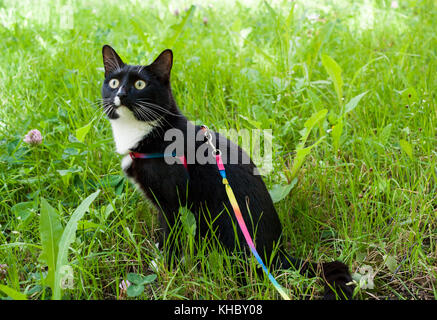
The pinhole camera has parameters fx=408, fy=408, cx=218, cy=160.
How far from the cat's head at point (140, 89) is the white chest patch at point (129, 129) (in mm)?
21

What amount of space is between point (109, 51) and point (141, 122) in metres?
0.45

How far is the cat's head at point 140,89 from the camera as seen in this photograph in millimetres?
1956

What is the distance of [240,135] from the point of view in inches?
103

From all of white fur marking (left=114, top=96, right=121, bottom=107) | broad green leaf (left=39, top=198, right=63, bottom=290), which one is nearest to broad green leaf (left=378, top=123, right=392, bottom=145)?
white fur marking (left=114, top=96, right=121, bottom=107)

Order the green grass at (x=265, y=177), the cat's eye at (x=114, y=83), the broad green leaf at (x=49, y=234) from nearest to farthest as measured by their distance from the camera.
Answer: the broad green leaf at (x=49, y=234), the green grass at (x=265, y=177), the cat's eye at (x=114, y=83)

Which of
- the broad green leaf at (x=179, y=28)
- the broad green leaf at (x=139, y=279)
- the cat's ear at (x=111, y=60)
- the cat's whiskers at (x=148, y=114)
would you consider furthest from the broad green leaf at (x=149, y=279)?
the broad green leaf at (x=179, y=28)

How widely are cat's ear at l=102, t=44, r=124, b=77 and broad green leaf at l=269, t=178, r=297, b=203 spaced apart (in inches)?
41.1

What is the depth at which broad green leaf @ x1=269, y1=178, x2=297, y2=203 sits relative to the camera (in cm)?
212

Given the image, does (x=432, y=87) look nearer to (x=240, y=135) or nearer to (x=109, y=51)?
(x=240, y=135)

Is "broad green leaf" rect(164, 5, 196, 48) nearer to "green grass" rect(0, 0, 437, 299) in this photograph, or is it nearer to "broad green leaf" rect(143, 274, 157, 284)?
"green grass" rect(0, 0, 437, 299)

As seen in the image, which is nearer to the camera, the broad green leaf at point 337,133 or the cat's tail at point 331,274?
the cat's tail at point 331,274

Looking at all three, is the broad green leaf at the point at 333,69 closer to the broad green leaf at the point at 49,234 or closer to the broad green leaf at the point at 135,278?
the broad green leaf at the point at 135,278

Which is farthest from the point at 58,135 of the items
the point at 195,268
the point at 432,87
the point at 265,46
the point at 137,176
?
the point at 432,87

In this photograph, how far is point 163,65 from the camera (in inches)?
81.9
